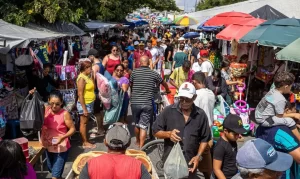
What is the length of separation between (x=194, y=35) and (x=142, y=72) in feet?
58.7

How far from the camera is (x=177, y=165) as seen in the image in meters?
3.68

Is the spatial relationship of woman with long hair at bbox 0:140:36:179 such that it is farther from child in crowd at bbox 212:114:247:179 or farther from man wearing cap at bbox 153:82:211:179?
child in crowd at bbox 212:114:247:179

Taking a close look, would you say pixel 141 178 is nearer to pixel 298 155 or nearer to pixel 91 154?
pixel 91 154

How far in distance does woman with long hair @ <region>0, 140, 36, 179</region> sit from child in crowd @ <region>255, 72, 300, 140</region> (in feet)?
8.50

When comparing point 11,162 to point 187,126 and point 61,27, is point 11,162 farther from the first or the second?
point 61,27

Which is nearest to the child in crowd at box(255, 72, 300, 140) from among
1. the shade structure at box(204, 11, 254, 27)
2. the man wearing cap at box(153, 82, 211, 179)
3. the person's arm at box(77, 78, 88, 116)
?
the man wearing cap at box(153, 82, 211, 179)

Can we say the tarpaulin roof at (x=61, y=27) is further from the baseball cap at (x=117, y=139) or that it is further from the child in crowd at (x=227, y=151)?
the baseball cap at (x=117, y=139)

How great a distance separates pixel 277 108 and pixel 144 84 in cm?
258

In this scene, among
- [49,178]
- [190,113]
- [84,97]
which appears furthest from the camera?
[84,97]

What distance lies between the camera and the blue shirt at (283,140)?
369cm

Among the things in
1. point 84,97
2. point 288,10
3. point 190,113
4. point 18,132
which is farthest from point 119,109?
point 288,10

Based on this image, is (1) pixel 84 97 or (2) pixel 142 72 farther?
(1) pixel 84 97

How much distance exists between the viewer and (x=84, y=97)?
6508 millimetres

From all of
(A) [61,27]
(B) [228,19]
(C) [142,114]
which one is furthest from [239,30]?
(C) [142,114]
